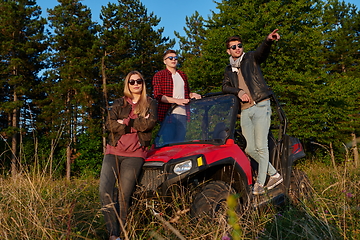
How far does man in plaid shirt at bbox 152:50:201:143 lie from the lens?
4.60m

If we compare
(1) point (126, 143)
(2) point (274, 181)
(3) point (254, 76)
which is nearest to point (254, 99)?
(3) point (254, 76)

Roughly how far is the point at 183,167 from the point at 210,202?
42cm

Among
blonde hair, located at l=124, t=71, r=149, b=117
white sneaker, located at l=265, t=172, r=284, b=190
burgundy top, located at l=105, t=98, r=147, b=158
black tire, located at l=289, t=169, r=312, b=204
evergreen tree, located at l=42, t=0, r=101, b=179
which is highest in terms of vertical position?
evergreen tree, located at l=42, t=0, r=101, b=179

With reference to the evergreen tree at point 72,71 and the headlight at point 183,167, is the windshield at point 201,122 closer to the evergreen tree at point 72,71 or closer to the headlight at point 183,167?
the headlight at point 183,167

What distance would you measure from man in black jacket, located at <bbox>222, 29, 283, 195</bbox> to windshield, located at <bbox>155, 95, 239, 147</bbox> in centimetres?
21

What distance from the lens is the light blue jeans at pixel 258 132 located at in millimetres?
4234

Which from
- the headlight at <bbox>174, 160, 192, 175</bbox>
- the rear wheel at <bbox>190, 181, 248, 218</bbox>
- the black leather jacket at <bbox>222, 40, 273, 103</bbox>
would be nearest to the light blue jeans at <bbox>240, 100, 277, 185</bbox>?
the black leather jacket at <bbox>222, 40, 273, 103</bbox>

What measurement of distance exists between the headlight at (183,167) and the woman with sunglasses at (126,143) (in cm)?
44

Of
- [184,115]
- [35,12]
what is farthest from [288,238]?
[35,12]

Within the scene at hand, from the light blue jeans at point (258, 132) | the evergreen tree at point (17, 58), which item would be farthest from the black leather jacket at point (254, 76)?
the evergreen tree at point (17, 58)

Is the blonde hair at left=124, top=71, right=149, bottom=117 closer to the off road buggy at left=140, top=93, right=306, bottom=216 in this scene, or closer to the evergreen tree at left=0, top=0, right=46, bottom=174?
the off road buggy at left=140, top=93, right=306, bottom=216

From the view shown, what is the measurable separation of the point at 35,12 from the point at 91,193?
26.2 m

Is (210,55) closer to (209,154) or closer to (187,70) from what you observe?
(187,70)

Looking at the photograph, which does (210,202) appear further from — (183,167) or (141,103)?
(141,103)
